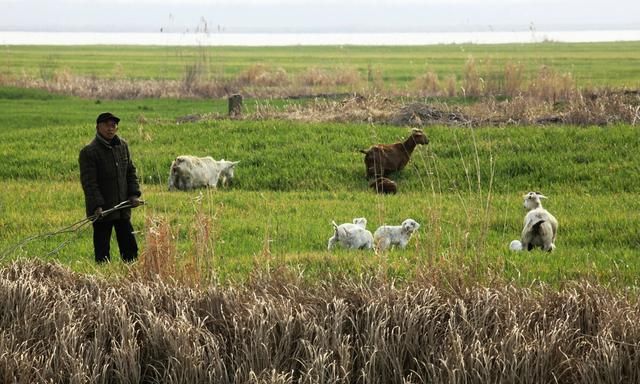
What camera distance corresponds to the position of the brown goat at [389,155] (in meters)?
19.3

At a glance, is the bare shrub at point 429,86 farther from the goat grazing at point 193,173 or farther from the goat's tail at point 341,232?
the goat's tail at point 341,232

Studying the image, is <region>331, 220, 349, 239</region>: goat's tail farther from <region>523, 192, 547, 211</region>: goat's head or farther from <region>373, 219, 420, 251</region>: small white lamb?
<region>523, 192, 547, 211</region>: goat's head

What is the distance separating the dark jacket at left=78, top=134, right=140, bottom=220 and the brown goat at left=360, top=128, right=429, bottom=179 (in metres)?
6.79

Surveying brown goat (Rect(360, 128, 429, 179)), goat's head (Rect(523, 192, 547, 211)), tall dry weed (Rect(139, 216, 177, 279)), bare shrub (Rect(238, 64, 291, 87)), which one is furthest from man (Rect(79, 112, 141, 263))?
bare shrub (Rect(238, 64, 291, 87))

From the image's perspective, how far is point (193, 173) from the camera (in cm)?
1922

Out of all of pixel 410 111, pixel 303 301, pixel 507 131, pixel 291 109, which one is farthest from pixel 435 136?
pixel 303 301

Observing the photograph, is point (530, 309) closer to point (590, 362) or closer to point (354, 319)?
point (590, 362)

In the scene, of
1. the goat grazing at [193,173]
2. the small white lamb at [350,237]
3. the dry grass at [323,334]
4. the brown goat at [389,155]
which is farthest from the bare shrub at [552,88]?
the dry grass at [323,334]

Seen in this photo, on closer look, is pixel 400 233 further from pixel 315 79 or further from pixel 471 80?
pixel 315 79

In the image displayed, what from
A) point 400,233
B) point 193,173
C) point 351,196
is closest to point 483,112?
point 351,196

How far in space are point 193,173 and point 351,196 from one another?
307cm

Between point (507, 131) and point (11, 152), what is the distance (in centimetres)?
1110

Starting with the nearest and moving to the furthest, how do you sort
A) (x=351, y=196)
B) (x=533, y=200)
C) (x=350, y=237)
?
(x=350, y=237)
(x=533, y=200)
(x=351, y=196)

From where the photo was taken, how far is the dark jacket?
12844 mm
